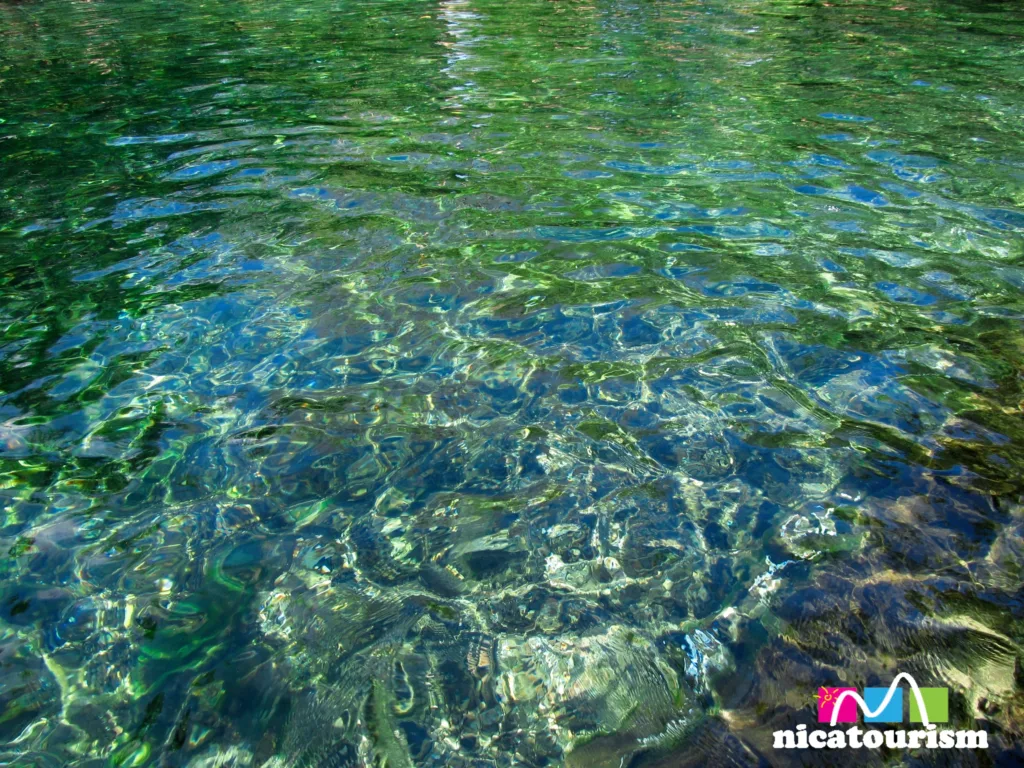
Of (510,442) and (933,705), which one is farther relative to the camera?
(510,442)

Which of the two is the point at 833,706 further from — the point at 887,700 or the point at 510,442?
the point at 510,442

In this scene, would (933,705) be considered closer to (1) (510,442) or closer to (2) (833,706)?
(2) (833,706)

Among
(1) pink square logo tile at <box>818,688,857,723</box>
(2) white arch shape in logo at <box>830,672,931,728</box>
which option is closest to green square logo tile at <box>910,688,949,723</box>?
(2) white arch shape in logo at <box>830,672,931,728</box>

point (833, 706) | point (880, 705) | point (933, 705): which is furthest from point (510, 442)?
point (933, 705)

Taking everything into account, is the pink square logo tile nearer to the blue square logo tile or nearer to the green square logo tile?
the blue square logo tile

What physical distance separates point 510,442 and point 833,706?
1.76 metres

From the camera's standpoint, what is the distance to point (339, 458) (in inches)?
137

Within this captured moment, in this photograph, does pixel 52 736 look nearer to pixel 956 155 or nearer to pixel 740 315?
pixel 740 315

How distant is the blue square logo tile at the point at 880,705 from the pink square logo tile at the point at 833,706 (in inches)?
1.7


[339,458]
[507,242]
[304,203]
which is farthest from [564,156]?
[339,458]

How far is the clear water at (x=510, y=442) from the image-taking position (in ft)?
8.11

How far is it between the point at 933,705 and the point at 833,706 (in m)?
0.33

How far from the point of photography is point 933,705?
237cm

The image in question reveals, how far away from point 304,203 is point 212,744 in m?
4.75
